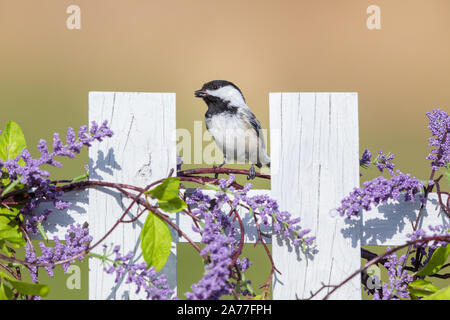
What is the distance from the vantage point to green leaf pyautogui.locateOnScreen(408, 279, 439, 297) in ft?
4.26

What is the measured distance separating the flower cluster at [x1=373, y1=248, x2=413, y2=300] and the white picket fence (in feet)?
0.27

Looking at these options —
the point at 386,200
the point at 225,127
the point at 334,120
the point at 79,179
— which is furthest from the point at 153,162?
the point at 225,127

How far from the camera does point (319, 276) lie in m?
1.34

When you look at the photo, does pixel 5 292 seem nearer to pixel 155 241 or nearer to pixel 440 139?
pixel 155 241

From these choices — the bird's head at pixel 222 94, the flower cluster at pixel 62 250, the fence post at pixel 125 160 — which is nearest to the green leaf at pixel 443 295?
the fence post at pixel 125 160

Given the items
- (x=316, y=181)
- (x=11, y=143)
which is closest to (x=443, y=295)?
(x=316, y=181)

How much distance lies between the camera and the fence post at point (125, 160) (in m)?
1.33

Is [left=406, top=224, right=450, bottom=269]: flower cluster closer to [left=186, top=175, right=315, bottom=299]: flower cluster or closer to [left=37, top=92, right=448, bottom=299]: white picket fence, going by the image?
[left=37, top=92, right=448, bottom=299]: white picket fence

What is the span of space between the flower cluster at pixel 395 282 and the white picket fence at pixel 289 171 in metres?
0.08

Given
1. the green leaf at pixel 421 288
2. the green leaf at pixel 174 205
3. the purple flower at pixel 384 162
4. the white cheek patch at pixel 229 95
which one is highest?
the white cheek patch at pixel 229 95

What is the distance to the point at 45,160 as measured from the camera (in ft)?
3.93

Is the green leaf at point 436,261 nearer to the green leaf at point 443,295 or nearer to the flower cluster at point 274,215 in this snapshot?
the green leaf at point 443,295
